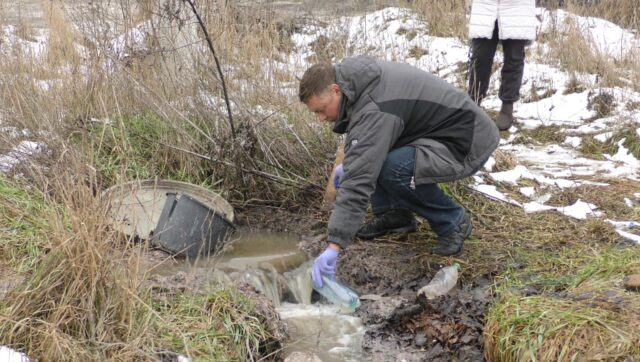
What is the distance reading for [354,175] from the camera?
3.53 meters

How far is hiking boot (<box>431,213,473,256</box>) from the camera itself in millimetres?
4141

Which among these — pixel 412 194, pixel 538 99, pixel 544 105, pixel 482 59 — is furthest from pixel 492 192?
pixel 538 99

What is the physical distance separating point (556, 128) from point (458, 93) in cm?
302

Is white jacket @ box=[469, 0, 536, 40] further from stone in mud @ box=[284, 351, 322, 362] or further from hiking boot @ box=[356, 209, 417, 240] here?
stone in mud @ box=[284, 351, 322, 362]

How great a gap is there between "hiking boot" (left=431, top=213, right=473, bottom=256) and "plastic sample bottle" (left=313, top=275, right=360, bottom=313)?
2.14 feet

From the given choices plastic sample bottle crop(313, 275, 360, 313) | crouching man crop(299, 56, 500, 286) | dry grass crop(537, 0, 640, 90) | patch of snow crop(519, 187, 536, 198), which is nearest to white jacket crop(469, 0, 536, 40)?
dry grass crop(537, 0, 640, 90)

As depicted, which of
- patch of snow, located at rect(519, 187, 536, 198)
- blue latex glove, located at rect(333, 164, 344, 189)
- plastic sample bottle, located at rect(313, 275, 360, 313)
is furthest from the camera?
patch of snow, located at rect(519, 187, 536, 198)

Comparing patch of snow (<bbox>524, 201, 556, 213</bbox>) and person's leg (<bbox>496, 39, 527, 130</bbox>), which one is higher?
person's leg (<bbox>496, 39, 527, 130</bbox>)

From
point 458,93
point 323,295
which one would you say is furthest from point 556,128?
point 323,295

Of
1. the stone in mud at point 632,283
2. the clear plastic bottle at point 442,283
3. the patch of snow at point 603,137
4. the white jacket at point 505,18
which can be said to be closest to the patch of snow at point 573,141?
the patch of snow at point 603,137

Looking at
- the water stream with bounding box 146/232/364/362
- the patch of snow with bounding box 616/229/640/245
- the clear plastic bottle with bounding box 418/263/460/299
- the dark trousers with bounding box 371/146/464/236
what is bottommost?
the water stream with bounding box 146/232/364/362

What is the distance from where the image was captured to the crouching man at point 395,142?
3.51 metres

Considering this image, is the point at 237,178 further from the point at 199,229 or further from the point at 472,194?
the point at 472,194

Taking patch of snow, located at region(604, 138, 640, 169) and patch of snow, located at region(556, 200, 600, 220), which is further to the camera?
patch of snow, located at region(604, 138, 640, 169)
